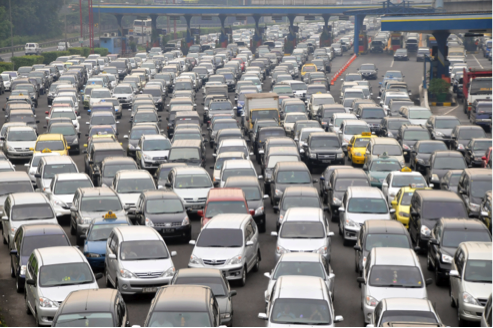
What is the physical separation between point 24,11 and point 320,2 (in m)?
47.3

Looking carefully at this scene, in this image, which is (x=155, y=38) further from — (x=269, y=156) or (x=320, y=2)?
(x=269, y=156)

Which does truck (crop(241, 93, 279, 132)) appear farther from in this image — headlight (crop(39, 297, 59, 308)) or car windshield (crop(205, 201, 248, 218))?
headlight (crop(39, 297, 59, 308))

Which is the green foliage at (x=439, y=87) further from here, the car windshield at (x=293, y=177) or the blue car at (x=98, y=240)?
the blue car at (x=98, y=240)

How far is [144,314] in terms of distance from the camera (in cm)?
1817

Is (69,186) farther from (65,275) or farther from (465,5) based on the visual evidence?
(465,5)

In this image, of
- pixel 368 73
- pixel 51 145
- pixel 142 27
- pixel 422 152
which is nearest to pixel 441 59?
A: pixel 368 73

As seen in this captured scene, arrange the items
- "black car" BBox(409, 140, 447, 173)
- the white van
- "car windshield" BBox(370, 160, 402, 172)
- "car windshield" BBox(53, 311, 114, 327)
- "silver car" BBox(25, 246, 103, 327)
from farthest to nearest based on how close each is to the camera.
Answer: the white van → "black car" BBox(409, 140, 447, 173) → "car windshield" BBox(370, 160, 402, 172) → "silver car" BBox(25, 246, 103, 327) → "car windshield" BBox(53, 311, 114, 327)

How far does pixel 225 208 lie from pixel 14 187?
25.9 feet

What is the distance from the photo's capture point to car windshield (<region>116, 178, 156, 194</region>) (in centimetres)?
2817

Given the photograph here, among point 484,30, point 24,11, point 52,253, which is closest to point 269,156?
point 52,253

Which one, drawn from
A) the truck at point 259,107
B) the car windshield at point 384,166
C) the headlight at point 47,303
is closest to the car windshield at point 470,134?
the car windshield at point 384,166

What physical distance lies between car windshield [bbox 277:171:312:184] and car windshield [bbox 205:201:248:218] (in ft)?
15.9

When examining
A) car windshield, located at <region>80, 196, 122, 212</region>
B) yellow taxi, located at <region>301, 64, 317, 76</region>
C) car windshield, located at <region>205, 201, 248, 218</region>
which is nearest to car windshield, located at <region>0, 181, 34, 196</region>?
car windshield, located at <region>80, 196, 122, 212</region>

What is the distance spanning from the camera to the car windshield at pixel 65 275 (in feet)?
58.9
